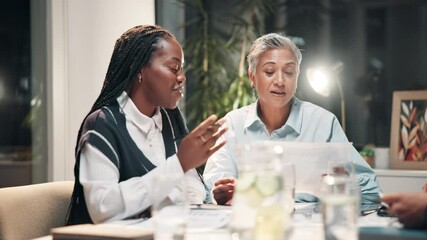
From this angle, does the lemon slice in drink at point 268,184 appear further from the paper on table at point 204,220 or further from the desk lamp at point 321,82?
the desk lamp at point 321,82

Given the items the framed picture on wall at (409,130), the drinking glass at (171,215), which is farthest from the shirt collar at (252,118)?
the framed picture on wall at (409,130)

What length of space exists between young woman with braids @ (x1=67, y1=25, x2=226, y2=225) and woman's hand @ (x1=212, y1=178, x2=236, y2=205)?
0.11m

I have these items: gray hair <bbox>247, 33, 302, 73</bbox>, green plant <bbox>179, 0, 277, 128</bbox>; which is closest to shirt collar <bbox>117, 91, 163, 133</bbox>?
gray hair <bbox>247, 33, 302, 73</bbox>

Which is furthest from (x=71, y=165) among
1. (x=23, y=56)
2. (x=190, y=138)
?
(x=190, y=138)

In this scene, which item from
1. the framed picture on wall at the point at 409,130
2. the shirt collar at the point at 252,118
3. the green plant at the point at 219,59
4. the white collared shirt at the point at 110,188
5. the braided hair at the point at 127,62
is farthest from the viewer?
the green plant at the point at 219,59

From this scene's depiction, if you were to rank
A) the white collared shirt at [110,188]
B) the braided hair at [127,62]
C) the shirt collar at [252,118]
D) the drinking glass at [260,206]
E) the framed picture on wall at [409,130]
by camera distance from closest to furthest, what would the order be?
the drinking glass at [260,206], the white collared shirt at [110,188], the braided hair at [127,62], the shirt collar at [252,118], the framed picture on wall at [409,130]

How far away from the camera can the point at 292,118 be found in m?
2.56

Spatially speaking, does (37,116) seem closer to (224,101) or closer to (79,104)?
(79,104)

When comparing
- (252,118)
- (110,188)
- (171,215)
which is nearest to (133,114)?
(110,188)

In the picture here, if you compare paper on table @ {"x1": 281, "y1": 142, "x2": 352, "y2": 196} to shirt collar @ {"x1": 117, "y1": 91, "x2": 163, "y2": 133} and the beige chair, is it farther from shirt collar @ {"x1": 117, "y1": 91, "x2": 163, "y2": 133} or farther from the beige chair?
the beige chair

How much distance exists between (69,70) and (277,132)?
1.31 metres

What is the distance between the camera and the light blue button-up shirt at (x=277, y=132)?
2.47m

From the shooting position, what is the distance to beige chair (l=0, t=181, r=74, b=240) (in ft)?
6.22

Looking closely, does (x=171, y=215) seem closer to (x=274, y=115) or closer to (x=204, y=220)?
(x=204, y=220)
